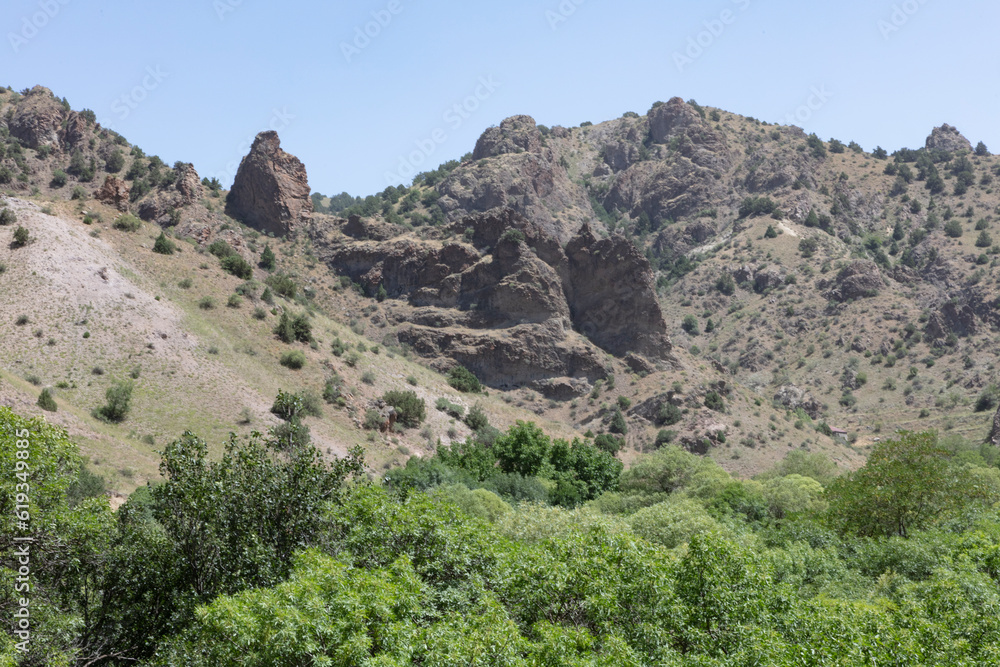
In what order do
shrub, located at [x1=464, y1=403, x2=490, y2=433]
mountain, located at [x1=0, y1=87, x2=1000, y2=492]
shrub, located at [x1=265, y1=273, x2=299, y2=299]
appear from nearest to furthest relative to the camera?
mountain, located at [x1=0, y1=87, x2=1000, y2=492] < shrub, located at [x1=464, y1=403, x2=490, y2=433] < shrub, located at [x1=265, y1=273, x2=299, y2=299]

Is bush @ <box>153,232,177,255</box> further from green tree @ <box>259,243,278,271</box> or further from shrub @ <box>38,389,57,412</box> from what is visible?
shrub @ <box>38,389,57,412</box>

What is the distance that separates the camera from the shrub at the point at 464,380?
78.6 meters

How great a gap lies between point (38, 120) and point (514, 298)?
2342 inches

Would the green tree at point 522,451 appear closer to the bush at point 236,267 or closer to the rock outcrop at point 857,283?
the bush at point 236,267

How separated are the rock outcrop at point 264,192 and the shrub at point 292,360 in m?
35.2

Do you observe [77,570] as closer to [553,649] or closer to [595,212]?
[553,649]

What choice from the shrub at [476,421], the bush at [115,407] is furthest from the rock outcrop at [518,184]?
the bush at [115,407]

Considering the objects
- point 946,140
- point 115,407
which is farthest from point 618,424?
point 946,140

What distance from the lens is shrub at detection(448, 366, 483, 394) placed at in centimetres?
7856

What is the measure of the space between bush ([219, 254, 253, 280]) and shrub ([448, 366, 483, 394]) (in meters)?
22.9

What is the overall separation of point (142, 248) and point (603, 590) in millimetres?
63543

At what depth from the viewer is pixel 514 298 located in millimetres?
89312

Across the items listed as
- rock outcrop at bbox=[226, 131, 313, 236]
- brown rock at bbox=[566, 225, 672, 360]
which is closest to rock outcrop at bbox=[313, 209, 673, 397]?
brown rock at bbox=[566, 225, 672, 360]

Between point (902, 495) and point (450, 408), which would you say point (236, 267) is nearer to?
point (450, 408)
